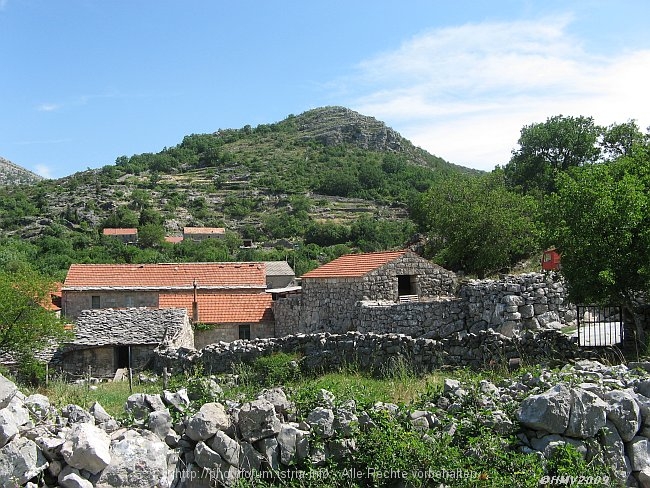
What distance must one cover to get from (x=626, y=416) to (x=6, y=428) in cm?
656

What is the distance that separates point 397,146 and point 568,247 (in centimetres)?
13707

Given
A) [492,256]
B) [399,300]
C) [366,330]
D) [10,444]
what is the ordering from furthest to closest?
1. [492,256]
2. [399,300]
3. [366,330]
4. [10,444]

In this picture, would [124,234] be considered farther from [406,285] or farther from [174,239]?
[406,285]

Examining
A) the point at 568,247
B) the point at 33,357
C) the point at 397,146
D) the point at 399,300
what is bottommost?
the point at 33,357

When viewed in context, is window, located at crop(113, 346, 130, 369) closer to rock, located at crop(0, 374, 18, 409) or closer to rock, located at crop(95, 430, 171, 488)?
rock, located at crop(0, 374, 18, 409)

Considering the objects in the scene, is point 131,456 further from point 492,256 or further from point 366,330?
point 492,256

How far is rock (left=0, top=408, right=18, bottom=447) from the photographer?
6.16 meters

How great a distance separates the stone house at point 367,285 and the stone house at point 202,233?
7178cm

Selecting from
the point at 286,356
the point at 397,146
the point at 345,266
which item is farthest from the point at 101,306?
the point at 397,146

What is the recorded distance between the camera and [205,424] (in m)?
6.69

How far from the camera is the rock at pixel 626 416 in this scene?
22.5 ft

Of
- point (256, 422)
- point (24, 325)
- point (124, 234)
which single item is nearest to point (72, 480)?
point (256, 422)

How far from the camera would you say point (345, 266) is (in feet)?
75.9

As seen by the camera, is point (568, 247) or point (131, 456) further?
point (568, 247)
